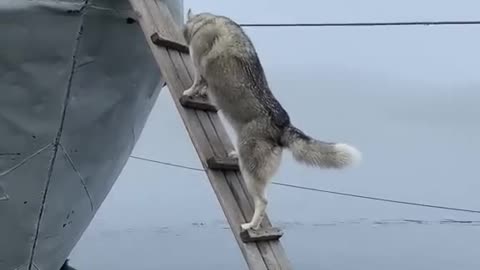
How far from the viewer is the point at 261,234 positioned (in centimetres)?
217

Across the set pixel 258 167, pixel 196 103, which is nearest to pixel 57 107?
pixel 196 103

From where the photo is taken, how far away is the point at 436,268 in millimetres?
6215

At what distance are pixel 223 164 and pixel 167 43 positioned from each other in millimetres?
516

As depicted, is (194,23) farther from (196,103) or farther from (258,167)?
(258,167)

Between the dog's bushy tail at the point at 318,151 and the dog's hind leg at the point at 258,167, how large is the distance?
0.05 metres

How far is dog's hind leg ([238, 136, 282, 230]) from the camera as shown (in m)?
2.12

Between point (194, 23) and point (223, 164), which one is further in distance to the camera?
point (194, 23)

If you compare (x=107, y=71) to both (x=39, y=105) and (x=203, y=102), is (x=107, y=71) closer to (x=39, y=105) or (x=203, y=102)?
(x=39, y=105)

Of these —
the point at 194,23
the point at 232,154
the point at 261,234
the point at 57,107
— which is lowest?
the point at 261,234

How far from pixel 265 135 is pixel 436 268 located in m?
4.46

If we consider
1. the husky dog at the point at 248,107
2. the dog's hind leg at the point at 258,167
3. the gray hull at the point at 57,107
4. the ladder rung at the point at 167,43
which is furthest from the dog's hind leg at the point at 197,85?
the gray hull at the point at 57,107

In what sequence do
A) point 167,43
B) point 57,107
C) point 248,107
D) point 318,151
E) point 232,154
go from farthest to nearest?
1. point 57,107
2. point 167,43
3. point 232,154
4. point 248,107
5. point 318,151

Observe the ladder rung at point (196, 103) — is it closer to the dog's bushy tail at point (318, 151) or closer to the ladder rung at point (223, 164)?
the ladder rung at point (223, 164)

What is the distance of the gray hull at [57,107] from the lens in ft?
8.59
